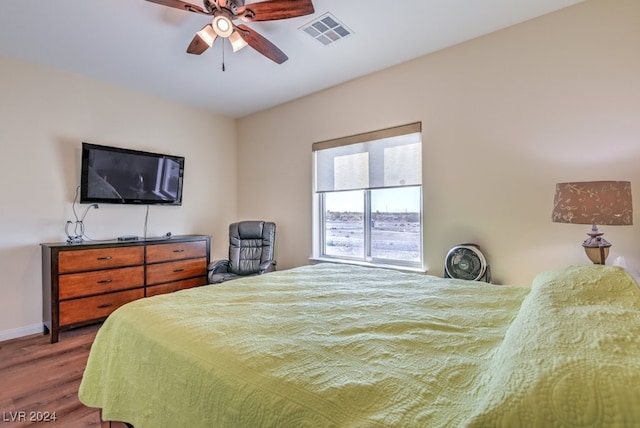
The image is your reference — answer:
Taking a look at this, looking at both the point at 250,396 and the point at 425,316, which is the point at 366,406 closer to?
the point at 250,396

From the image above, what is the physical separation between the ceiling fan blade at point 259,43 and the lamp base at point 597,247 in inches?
101

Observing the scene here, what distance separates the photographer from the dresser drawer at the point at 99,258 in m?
2.86

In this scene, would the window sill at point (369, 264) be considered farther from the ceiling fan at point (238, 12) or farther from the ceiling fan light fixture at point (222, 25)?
the ceiling fan light fixture at point (222, 25)

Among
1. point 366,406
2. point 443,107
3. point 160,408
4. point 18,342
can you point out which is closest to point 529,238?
point 443,107

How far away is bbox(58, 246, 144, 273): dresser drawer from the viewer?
9.38ft

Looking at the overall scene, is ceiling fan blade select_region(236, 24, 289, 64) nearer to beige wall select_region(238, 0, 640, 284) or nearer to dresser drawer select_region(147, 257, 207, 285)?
beige wall select_region(238, 0, 640, 284)

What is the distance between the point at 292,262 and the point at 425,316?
2910 millimetres

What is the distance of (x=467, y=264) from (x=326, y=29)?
228 centimetres

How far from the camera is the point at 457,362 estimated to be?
894mm

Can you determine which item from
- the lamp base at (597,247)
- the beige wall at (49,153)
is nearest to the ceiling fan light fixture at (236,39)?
the beige wall at (49,153)

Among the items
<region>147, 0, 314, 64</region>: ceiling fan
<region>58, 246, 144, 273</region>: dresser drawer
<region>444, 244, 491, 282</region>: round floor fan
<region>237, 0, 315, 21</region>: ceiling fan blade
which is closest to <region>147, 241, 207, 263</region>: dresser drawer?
<region>58, 246, 144, 273</region>: dresser drawer

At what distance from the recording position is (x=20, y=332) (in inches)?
119

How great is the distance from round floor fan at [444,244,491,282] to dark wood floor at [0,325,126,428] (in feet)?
7.93

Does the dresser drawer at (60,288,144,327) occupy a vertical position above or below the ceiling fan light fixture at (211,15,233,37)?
below
